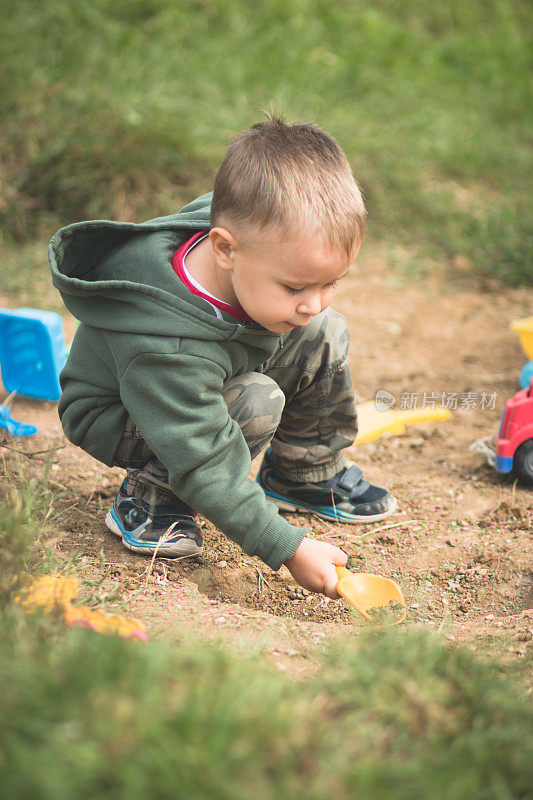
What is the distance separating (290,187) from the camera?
59.3 inches

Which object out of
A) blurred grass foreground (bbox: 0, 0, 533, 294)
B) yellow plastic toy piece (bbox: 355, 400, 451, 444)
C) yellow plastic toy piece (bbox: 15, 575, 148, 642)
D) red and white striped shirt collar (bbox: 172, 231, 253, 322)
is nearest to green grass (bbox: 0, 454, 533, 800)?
yellow plastic toy piece (bbox: 15, 575, 148, 642)

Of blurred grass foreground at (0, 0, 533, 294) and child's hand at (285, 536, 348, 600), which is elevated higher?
blurred grass foreground at (0, 0, 533, 294)

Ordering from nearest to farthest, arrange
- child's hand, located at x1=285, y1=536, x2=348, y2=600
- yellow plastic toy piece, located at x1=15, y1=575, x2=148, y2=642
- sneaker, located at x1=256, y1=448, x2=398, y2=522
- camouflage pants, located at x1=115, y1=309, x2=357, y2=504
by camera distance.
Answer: yellow plastic toy piece, located at x1=15, y1=575, x2=148, y2=642
child's hand, located at x1=285, y1=536, x2=348, y2=600
camouflage pants, located at x1=115, y1=309, x2=357, y2=504
sneaker, located at x1=256, y1=448, x2=398, y2=522

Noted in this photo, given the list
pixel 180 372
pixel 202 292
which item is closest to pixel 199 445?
pixel 180 372

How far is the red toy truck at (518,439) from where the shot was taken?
6.96 ft

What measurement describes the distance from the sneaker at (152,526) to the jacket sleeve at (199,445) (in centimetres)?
25

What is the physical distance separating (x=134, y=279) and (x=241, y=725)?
3.46ft

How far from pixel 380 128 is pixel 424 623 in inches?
142

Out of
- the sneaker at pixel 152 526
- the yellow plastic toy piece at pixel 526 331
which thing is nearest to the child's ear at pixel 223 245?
the sneaker at pixel 152 526

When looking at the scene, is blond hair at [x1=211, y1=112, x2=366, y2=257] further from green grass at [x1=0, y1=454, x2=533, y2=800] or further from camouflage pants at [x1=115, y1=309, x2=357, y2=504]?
green grass at [x1=0, y1=454, x2=533, y2=800]

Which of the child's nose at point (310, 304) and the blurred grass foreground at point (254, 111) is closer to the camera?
the child's nose at point (310, 304)

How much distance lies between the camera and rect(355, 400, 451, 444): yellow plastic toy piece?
8.24ft

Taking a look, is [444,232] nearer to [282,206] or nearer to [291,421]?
[291,421]

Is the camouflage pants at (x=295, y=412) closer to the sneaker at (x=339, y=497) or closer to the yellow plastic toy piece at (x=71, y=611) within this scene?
the sneaker at (x=339, y=497)
